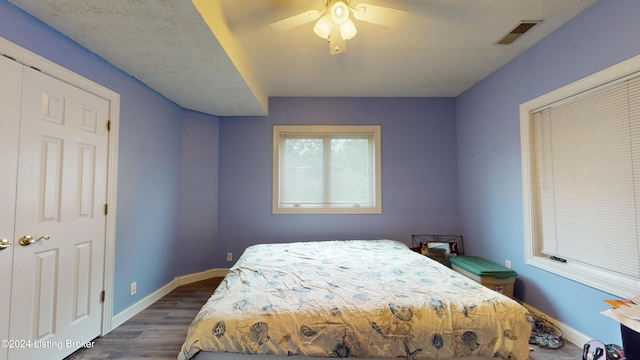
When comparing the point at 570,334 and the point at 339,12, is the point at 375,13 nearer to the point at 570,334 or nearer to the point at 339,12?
the point at 339,12

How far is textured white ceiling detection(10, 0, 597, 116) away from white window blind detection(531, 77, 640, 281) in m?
0.72

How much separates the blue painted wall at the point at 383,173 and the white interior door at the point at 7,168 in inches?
81.6

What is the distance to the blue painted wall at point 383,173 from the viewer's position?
3.48 meters

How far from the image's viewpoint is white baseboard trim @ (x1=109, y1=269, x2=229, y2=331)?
228 cm

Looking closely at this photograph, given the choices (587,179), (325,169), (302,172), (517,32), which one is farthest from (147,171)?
(587,179)

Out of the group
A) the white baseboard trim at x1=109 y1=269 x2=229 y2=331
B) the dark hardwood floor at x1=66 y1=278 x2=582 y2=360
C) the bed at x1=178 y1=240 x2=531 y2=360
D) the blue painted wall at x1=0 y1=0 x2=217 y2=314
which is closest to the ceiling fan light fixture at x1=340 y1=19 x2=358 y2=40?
the bed at x1=178 y1=240 x2=531 y2=360

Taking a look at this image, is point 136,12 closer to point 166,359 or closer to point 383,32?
point 383,32

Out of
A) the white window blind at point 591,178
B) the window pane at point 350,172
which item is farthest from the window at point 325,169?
the white window blind at point 591,178

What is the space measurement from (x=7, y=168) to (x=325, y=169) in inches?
112

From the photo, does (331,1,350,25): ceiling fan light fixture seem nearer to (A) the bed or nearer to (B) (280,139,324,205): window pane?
(A) the bed

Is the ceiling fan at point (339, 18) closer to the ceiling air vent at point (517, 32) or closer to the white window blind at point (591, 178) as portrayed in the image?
the ceiling air vent at point (517, 32)

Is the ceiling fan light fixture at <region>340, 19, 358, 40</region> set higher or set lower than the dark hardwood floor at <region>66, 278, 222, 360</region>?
higher

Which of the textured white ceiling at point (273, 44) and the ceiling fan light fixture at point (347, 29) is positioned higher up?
the textured white ceiling at point (273, 44)

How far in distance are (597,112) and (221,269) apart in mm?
4205
